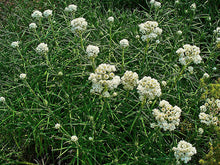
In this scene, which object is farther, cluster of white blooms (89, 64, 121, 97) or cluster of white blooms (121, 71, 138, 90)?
cluster of white blooms (121, 71, 138, 90)

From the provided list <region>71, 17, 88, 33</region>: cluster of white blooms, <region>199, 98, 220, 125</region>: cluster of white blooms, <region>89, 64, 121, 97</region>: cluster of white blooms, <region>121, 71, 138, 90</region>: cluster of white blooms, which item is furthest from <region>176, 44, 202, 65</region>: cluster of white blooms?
<region>71, 17, 88, 33</region>: cluster of white blooms

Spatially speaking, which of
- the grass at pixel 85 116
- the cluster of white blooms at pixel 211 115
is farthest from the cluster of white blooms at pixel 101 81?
the cluster of white blooms at pixel 211 115

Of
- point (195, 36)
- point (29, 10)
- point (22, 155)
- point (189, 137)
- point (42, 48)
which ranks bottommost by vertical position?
point (22, 155)

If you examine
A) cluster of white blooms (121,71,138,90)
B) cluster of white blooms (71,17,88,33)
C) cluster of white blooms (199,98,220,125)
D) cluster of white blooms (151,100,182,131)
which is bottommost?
cluster of white blooms (199,98,220,125)

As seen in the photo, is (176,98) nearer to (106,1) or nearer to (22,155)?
(22,155)

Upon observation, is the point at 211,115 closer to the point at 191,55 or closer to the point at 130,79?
the point at 191,55

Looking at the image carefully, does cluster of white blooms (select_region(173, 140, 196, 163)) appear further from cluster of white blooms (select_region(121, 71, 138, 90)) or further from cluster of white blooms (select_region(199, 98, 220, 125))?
cluster of white blooms (select_region(121, 71, 138, 90))

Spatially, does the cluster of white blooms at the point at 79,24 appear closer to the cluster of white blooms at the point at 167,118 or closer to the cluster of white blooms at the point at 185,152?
the cluster of white blooms at the point at 167,118

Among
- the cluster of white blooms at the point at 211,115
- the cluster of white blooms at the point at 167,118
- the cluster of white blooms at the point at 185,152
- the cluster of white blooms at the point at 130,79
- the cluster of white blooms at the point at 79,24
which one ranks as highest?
the cluster of white blooms at the point at 79,24

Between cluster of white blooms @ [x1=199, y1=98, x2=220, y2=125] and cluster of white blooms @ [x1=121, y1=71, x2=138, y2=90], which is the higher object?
cluster of white blooms @ [x1=121, y1=71, x2=138, y2=90]

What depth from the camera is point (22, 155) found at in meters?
3.66

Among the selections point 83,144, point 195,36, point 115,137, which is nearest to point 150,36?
point 115,137

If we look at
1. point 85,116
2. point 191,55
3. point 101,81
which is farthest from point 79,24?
point 191,55

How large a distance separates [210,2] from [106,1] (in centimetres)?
275
